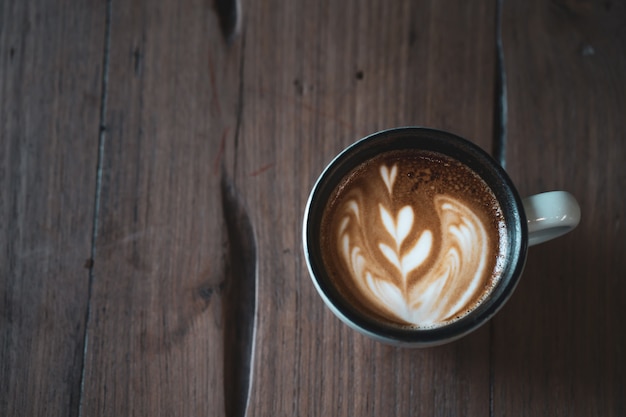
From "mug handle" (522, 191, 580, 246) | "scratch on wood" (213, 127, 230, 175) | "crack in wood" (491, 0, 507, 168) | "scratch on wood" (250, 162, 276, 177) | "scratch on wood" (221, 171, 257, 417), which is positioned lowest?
"scratch on wood" (221, 171, 257, 417)

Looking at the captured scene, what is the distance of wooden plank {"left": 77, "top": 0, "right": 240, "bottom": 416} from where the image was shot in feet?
2.27

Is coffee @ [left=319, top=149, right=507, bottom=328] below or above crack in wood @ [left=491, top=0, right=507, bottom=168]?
below

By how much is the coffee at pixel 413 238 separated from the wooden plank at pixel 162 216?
146 millimetres

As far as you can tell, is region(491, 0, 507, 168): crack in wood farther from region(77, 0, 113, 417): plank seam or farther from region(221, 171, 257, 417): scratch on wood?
region(77, 0, 113, 417): plank seam

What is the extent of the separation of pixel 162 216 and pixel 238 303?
0.13 m

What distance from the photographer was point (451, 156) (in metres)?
0.67

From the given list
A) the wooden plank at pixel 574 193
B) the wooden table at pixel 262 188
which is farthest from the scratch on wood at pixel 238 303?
the wooden plank at pixel 574 193

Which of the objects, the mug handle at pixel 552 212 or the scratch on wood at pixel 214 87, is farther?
the scratch on wood at pixel 214 87

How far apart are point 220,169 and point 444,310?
29 cm

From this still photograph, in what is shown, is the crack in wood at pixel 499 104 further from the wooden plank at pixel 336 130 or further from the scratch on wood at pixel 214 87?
the scratch on wood at pixel 214 87

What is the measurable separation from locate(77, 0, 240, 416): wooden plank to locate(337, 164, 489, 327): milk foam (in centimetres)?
16

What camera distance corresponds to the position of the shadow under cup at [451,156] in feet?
1.91

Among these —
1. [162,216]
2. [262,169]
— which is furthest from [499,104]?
[162,216]

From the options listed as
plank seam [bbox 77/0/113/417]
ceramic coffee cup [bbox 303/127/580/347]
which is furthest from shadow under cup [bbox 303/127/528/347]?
plank seam [bbox 77/0/113/417]
